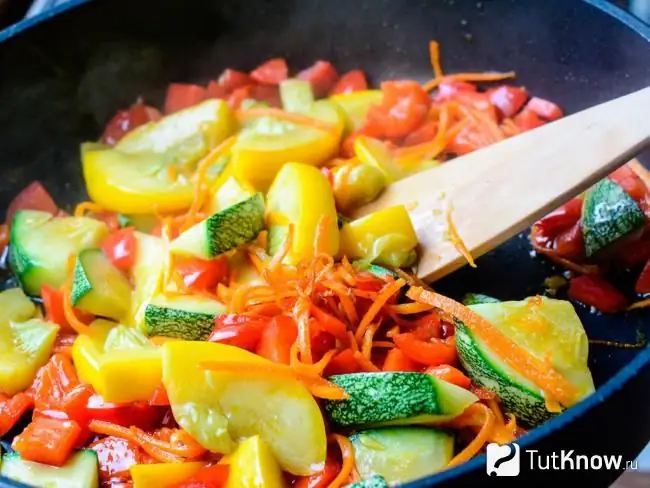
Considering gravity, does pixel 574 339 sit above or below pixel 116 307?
below

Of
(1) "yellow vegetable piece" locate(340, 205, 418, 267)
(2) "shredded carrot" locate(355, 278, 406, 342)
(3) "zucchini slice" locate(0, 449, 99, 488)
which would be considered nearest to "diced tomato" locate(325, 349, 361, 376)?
(2) "shredded carrot" locate(355, 278, 406, 342)

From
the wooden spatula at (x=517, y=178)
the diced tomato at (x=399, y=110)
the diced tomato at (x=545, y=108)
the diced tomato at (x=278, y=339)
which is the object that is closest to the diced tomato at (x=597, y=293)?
the wooden spatula at (x=517, y=178)

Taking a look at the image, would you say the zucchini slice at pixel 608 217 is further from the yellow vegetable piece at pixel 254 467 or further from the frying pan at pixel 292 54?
the yellow vegetable piece at pixel 254 467

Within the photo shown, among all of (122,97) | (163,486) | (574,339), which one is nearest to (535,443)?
(574,339)

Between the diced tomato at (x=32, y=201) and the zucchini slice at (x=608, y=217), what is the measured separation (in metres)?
1.64

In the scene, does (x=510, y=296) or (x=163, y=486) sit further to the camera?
(x=510, y=296)

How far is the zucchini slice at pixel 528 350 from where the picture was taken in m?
1.68

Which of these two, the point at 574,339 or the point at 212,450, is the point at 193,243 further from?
the point at 574,339

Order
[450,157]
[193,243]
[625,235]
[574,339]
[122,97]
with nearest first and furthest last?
[574,339] → [193,243] → [625,235] → [450,157] → [122,97]

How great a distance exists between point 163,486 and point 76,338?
58cm

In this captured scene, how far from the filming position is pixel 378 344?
1.86 m

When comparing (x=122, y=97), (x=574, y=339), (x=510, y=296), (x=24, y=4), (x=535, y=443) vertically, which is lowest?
(x=510, y=296)

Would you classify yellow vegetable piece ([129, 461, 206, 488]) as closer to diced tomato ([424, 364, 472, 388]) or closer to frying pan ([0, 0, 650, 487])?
diced tomato ([424, 364, 472, 388])

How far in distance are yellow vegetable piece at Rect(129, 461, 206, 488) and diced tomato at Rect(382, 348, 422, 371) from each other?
47 cm
